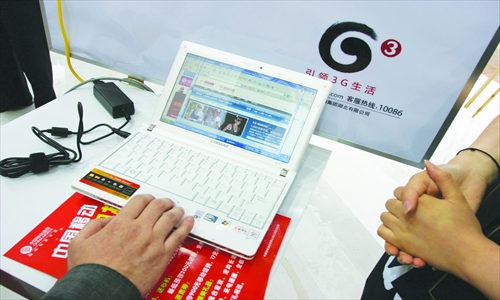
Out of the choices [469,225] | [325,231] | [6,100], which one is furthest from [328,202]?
[6,100]

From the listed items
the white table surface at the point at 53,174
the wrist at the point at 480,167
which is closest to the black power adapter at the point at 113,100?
the white table surface at the point at 53,174

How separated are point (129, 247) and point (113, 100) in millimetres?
586

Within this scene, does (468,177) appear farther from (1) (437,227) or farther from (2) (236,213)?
(2) (236,213)

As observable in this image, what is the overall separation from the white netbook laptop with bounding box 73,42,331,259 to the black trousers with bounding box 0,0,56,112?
0.82 meters

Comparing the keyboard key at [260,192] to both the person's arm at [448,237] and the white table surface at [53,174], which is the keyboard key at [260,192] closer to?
the white table surface at [53,174]

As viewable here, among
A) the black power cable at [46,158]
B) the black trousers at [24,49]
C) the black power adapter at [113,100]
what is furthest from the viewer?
the black trousers at [24,49]

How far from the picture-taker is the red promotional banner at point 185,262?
53 cm

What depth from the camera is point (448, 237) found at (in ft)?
1.77

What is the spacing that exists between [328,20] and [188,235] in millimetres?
638

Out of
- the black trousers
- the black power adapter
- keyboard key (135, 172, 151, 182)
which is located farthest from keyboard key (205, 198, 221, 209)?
the black trousers

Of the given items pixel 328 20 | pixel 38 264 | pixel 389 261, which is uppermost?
pixel 328 20

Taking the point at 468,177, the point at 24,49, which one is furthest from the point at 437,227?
the point at 24,49

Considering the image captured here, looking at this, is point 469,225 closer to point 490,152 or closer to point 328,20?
point 490,152

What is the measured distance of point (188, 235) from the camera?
61 cm
